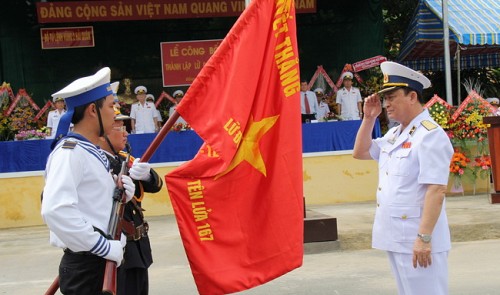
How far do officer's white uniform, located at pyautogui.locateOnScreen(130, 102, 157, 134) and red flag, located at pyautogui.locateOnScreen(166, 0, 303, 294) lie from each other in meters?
12.0

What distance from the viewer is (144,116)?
15992 millimetres

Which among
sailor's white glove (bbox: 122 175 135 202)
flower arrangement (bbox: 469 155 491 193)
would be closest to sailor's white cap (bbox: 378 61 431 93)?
sailor's white glove (bbox: 122 175 135 202)

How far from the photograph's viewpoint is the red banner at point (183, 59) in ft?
61.6

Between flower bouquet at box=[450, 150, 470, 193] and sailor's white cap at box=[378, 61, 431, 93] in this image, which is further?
flower bouquet at box=[450, 150, 470, 193]

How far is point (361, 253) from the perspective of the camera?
8.31m

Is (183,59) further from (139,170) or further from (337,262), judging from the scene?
(139,170)

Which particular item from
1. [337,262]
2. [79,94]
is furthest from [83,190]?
[337,262]

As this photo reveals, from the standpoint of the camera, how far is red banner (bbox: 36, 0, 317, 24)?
17703 millimetres

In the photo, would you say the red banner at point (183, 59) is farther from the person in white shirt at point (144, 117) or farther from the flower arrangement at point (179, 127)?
the flower arrangement at point (179, 127)

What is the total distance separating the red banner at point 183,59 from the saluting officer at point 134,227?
14702 millimetres

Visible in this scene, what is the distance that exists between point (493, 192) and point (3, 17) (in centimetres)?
1311

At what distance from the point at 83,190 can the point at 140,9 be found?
15.4 metres

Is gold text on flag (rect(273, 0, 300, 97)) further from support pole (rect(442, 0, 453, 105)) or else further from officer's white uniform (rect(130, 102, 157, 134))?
officer's white uniform (rect(130, 102, 157, 134))

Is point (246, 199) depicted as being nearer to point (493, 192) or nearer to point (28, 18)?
point (493, 192)
